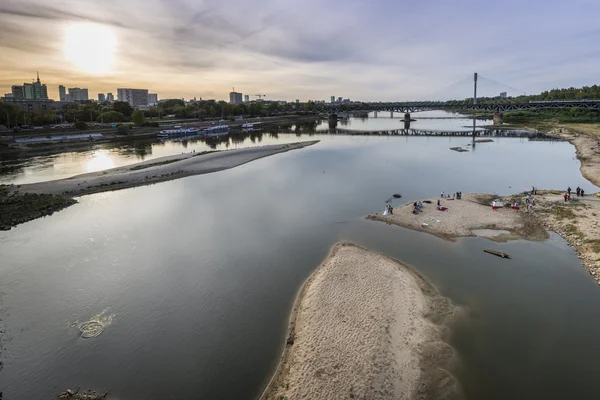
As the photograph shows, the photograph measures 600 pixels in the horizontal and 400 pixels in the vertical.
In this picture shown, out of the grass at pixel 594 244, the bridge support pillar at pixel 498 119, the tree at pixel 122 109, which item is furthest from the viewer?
the tree at pixel 122 109

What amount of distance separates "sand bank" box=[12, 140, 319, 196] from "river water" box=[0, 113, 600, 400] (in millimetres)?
3993

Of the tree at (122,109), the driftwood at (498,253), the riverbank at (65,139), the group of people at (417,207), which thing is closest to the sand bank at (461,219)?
the group of people at (417,207)

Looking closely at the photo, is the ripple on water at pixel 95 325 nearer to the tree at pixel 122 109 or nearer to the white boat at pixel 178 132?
the white boat at pixel 178 132

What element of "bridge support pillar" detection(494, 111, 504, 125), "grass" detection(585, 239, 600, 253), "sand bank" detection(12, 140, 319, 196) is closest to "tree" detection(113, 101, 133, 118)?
"sand bank" detection(12, 140, 319, 196)

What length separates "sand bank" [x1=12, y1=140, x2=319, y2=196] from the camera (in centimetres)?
3881

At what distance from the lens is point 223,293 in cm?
1866

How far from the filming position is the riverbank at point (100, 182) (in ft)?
103

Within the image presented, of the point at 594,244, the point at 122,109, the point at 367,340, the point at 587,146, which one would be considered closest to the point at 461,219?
the point at 594,244

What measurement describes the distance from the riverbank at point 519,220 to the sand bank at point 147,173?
27.8 m

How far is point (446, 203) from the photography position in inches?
1227

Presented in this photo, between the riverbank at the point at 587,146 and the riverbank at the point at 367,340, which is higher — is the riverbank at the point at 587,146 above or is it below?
above

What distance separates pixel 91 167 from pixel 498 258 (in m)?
53.3

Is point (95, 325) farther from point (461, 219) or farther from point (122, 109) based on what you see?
point (122, 109)

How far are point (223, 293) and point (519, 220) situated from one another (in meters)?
22.0
